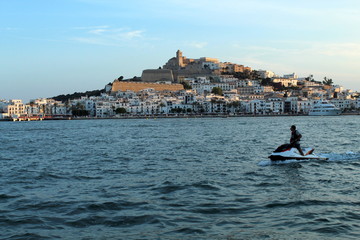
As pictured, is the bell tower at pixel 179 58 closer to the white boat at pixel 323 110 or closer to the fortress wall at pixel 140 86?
the fortress wall at pixel 140 86

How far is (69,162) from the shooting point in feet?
57.2

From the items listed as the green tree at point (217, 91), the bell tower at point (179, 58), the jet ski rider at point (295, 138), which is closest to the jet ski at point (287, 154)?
the jet ski rider at point (295, 138)

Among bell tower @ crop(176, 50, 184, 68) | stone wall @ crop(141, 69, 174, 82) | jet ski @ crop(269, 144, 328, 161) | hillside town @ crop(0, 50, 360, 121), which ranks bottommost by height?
jet ski @ crop(269, 144, 328, 161)

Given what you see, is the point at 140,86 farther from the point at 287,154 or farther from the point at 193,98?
the point at 287,154

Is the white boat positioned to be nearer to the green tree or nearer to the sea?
the green tree

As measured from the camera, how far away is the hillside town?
10819cm

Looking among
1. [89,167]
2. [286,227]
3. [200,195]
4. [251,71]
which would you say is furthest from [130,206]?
[251,71]

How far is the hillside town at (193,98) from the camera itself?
108m

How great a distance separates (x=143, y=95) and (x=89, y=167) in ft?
359

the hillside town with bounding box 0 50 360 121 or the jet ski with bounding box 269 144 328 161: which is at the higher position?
the hillside town with bounding box 0 50 360 121

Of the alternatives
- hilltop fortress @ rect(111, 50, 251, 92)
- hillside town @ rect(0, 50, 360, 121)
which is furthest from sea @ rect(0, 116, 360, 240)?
hilltop fortress @ rect(111, 50, 251, 92)

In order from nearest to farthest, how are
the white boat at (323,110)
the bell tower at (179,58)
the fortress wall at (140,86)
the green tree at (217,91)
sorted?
1. the white boat at (323,110)
2. the green tree at (217,91)
3. the fortress wall at (140,86)
4. the bell tower at (179,58)

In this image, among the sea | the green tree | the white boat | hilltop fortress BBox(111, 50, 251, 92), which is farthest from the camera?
hilltop fortress BBox(111, 50, 251, 92)

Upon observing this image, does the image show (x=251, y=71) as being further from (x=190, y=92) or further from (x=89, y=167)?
(x=89, y=167)
